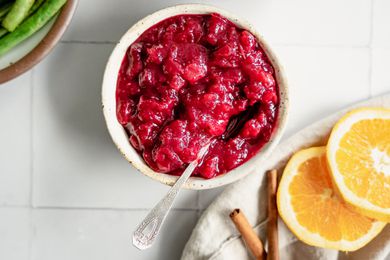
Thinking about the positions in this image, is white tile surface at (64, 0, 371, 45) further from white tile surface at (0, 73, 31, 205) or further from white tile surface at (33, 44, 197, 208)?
white tile surface at (0, 73, 31, 205)

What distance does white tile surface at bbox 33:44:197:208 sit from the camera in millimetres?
1467

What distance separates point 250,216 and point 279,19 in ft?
1.59

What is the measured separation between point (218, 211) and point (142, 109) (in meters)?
0.34

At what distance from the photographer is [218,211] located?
1.46 meters

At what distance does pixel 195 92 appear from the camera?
1280 millimetres

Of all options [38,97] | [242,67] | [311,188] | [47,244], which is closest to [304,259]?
[311,188]

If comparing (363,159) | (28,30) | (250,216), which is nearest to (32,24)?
(28,30)

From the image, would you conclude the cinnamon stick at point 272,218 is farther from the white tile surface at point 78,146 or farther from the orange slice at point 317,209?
the white tile surface at point 78,146

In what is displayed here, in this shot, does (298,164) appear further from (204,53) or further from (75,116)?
(75,116)

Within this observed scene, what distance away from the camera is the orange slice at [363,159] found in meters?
1.37

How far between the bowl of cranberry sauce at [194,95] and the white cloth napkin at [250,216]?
15cm

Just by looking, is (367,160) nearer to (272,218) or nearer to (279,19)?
(272,218)

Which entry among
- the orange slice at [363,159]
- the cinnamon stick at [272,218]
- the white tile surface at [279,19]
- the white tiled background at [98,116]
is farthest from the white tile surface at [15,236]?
the orange slice at [363,159]

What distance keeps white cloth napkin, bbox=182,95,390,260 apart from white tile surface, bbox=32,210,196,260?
58mm
